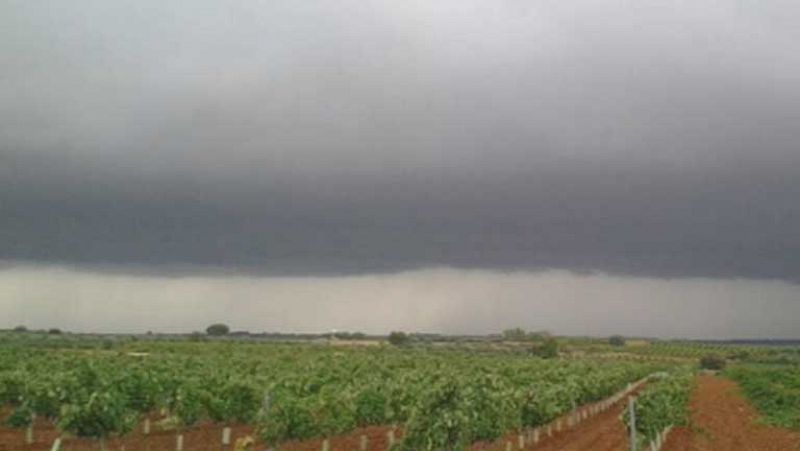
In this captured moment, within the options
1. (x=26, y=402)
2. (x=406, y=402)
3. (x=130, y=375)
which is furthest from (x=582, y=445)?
(x=26, y=402)

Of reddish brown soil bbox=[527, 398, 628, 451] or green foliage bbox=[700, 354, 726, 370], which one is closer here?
reddish brown soil bbox=[527, 398, 628, 451]

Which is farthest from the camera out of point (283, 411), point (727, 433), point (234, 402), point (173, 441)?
point (727, 433)

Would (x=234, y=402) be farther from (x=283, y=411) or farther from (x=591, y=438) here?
(x=591, y=438)

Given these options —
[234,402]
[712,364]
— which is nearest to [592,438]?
[234,402]

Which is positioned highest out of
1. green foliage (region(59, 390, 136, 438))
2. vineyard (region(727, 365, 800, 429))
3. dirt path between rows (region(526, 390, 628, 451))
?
green foliage (region(59, 390, 136, 438))

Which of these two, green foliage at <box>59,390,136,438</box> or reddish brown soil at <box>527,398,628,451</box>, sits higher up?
green foliage at <box>59,390,136,438</box>

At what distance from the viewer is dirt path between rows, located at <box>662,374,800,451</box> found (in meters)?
48.1

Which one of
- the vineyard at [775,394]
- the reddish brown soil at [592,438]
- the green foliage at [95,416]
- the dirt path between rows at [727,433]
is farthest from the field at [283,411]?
the vineyard at [775,394]

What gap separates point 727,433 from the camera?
5581 centimetres

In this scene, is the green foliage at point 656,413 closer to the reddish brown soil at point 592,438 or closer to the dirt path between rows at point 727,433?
the dirt path between rows at point 727,433

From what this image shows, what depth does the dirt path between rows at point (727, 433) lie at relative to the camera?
48094 millimetres

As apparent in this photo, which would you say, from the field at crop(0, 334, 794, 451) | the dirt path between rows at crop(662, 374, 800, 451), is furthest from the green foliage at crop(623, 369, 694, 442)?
the dirt path between rows at crop(662, 374, 800, 451)

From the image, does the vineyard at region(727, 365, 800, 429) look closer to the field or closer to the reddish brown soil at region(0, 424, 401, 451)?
the field

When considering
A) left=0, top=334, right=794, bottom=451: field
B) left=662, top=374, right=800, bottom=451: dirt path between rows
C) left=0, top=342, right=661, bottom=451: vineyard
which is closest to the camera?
left=0, top=342, right=661, bottom=451: vineyard
